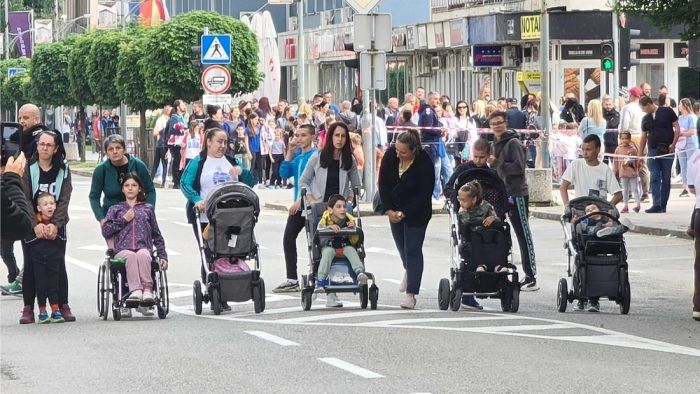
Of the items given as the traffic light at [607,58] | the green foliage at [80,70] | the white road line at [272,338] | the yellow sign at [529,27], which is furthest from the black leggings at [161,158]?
the white road line at [272,338]

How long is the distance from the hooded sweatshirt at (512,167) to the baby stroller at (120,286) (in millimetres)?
4201

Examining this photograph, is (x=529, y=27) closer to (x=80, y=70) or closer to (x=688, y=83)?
(x=688, y=83)

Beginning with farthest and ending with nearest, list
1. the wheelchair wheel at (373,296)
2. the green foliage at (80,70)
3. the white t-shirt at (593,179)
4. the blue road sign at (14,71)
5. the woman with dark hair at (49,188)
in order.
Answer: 1. the blue road sign at (14,71)
2. the green foliage at (80,70)
3. the white t-shirt at (593,179)
4. the wheelchair wheel at (373,296)
5. the woman with dark hair at (49,188)

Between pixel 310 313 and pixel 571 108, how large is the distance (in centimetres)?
2107

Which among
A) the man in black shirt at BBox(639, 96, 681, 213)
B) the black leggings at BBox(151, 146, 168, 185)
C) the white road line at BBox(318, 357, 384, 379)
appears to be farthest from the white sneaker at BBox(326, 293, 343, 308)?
the black leggings at BBox(151, 146, 168, 185)

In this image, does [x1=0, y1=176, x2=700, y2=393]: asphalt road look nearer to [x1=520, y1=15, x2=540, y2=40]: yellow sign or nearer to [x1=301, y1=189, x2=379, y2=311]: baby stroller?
[x1=301, y1=189, x2=379, y2=311]: baby stroller

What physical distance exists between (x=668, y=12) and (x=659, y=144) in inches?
394

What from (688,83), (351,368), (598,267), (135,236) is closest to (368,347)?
(351,368)

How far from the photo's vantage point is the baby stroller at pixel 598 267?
1573cm

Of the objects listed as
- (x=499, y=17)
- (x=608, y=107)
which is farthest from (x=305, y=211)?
(x=499, y=17)

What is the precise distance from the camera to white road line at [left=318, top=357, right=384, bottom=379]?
37.8ft

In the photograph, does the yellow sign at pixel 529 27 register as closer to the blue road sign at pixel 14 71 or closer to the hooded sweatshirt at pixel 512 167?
the hooded sweatshirt at pixel 512 167

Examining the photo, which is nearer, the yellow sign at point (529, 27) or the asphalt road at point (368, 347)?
the asphalt road at point (368, 347)

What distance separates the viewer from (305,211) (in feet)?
55.0
